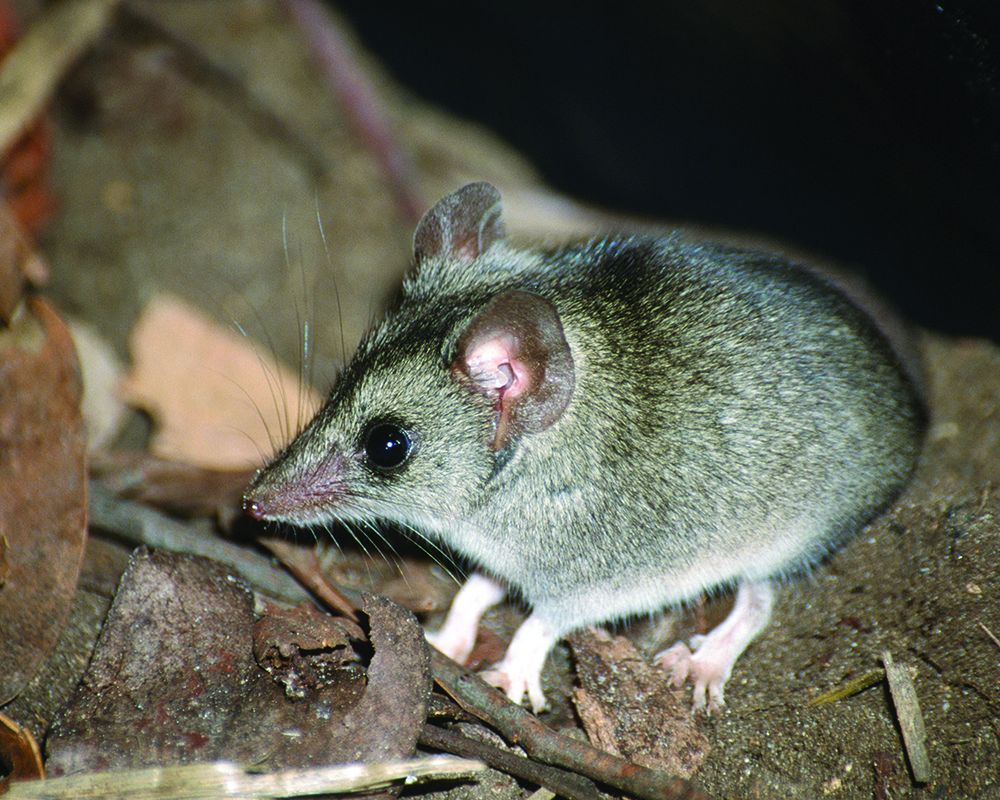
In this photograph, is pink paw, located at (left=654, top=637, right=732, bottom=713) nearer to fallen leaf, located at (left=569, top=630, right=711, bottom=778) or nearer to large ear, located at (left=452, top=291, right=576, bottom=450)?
fallen leaf, located at (left=569, top=630, right=711, bottom=778)

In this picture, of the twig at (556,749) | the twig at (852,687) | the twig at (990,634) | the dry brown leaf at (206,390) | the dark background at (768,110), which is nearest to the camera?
the twig at (556,749)

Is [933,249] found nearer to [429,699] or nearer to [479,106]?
[479,106]

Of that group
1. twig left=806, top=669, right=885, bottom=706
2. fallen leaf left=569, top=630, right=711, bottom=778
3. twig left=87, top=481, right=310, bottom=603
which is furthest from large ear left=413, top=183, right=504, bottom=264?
twig left=806, top=669, right=885, bottom=706

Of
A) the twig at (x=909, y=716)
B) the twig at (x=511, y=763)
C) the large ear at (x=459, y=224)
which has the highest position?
the large ear at (x=459, y=224)

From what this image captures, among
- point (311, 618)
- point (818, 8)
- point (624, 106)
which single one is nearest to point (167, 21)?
point (624, 106)

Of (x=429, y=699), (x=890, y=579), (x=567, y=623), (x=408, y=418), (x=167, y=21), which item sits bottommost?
(x=429, y=699)

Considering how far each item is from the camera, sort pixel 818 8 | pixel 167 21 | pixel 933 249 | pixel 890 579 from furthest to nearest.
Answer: pixel 167 21 < pixel 933 249 < pixel 818 8 < pixel 890 579

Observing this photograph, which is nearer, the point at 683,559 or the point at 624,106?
the point at 683,559

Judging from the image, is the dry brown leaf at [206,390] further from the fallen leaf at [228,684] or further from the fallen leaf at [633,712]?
the fallen leaf at [633,712]

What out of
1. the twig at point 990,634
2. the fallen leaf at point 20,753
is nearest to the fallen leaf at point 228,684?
the fallen leaf at point 20,753
